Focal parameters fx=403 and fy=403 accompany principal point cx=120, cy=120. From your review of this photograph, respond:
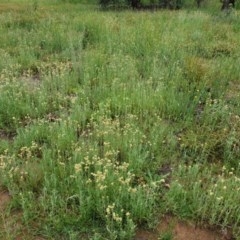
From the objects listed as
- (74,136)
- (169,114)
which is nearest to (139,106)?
(169,114)

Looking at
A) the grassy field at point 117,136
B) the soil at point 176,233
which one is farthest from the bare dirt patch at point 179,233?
the grassy field at point 117,136

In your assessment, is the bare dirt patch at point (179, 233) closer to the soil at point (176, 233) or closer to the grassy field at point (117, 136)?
the soil at point (176, 233)

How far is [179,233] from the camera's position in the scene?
5316mm

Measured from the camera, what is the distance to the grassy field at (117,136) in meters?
5.38

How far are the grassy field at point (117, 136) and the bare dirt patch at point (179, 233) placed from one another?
11cm

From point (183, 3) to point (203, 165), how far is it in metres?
32.2

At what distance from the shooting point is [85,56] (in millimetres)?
10641

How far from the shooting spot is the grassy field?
5.38 metres

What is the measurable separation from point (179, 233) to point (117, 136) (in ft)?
6.41

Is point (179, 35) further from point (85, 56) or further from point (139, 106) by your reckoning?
point (139, 106)

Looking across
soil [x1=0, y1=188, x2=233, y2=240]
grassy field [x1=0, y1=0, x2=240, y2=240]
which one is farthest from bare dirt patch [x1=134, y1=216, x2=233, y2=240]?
grassy field [x1=0, y1=0, x2=240, y2=240]

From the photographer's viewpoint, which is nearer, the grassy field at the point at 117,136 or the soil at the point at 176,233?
the soil at the point at 176,233

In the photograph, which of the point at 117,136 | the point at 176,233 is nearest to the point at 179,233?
the point at 176,233

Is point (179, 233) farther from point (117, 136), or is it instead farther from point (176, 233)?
point (117, 136)
